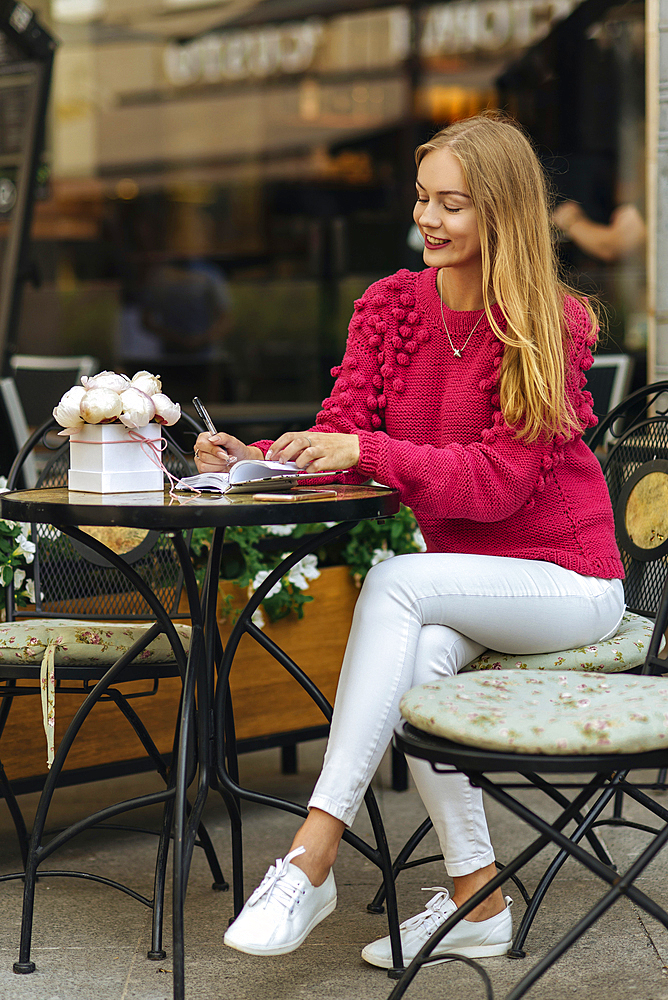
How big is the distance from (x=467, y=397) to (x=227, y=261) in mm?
8108

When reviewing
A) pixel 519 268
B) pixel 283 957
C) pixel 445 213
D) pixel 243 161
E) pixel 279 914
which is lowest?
pixel 283 957

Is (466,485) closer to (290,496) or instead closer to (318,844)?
(290,496)

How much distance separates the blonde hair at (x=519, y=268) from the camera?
2115 millimetres

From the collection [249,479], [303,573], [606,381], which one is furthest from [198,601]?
[606,381]

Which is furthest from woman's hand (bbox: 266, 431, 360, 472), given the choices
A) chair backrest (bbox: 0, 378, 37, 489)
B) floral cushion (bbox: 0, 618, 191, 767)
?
chair backrest (bbox: 0, 378, 37, 489)

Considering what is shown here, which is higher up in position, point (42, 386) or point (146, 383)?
point (146, 383)

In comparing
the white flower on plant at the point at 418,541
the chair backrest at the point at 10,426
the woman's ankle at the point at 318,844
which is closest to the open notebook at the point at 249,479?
the woman's ankle at the point at 318,844

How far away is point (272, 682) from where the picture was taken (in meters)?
2.98

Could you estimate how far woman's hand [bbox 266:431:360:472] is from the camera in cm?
204

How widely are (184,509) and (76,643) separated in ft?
1.95

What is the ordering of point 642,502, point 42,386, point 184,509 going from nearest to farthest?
point 184,509
point 642,502
point 42,386

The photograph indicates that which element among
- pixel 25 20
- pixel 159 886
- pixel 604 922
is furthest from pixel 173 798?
pixel 25 20

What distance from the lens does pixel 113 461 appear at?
6.80 ft

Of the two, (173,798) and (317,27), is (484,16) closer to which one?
(317,27)
